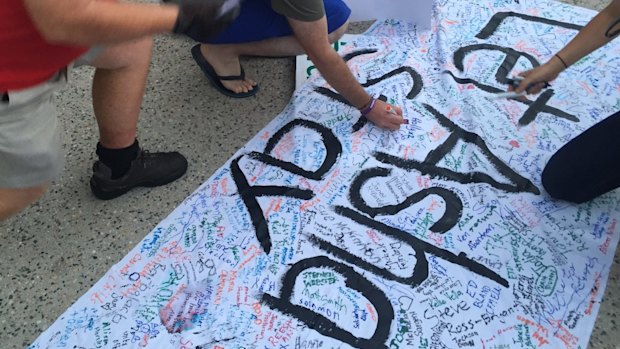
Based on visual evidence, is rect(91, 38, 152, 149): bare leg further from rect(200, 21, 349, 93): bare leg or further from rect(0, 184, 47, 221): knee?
rect(200, 21, 349, 93): bare leg

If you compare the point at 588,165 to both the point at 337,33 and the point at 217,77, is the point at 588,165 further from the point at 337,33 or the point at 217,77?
the point at 217,77

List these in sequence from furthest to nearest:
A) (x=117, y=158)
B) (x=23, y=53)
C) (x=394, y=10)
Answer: (x=394, y=10) → (x=117, y=158) → (x=23, y=53)

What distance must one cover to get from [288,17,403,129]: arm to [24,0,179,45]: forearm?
600 millimetres

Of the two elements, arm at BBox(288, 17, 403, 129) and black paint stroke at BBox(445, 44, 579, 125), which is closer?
arm at BBox(288, 17, 403, 129)

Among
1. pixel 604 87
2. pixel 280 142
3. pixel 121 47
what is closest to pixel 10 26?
pixel 121 47

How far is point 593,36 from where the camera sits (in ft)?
4.80

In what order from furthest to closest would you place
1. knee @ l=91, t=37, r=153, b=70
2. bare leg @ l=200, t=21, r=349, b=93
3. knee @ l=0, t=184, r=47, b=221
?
bare leg @ l=200, t=21, r=349, b=93 → knee @ l=91, t=37, r=153, b=70 → knee @ l=0, t=184, r=47, b=221

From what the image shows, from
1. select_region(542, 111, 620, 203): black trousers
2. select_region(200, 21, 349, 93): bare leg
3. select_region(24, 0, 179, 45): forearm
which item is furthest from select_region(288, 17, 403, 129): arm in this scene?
select_region(24, 0, 179, 45): forearm

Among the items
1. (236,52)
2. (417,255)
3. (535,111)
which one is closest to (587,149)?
(535,111)

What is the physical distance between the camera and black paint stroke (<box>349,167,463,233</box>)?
1540 mm

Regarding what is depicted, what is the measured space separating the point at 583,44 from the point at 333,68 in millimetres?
689

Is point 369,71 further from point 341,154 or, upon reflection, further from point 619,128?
point 619,128

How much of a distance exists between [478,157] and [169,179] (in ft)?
3.12

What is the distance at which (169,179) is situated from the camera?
166 cm
